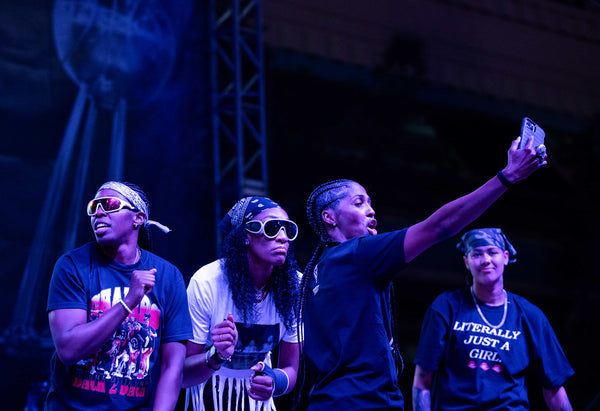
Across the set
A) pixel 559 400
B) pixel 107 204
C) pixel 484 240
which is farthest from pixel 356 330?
pixel 559 400

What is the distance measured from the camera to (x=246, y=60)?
732 centimetres

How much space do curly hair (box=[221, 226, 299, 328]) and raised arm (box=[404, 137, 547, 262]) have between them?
1.21m

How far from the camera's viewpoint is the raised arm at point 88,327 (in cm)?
264

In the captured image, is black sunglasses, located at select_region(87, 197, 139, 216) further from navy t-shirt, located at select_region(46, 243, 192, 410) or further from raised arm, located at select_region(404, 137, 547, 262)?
raised arm, located at select_region(404, 137, 547, 262)

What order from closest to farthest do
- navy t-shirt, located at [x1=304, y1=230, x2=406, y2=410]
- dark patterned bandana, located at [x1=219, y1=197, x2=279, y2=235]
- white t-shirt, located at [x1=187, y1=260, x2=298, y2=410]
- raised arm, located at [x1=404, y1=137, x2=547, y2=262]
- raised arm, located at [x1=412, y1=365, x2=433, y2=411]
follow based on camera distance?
1. raised arm, located at [x1=404, y1=137, x2=547, y2=262]
2. navy t-shirt, located at [x1=304, y1=230, x2=406, y2=410]
3. white t-shirt, located at [x1=187, y1=260, x2=298, y2=410]
4. dark patterned bandana, located at [x1=219, y1=197, x2=279, y2=235]
5. raised arm, located at [x1=412, y1=365, x2=433, y2=411]

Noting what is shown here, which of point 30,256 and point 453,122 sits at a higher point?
point 453,122

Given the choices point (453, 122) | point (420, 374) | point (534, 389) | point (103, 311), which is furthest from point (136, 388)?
point (453, 122)

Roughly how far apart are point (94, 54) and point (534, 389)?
6600mm

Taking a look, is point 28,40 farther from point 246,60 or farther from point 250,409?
point 250,409

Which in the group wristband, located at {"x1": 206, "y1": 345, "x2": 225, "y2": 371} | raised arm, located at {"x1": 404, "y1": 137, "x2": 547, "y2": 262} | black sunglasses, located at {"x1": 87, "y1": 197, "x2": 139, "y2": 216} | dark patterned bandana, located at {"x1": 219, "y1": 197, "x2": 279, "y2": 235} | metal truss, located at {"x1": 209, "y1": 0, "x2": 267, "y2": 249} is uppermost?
metal truss, located at {"x1": 209, "y1": 0, "x2": 267, "y2": 249}

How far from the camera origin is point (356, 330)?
107 inches

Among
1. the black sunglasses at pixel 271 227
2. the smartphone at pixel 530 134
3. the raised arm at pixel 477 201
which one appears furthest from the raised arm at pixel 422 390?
the smartphone at pixel 530 134

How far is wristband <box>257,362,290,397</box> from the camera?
122 inches

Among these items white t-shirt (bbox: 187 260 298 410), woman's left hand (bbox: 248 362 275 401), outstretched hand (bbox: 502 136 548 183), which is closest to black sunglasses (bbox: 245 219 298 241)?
white t-shirt (bbox: 187 260 298 410)
